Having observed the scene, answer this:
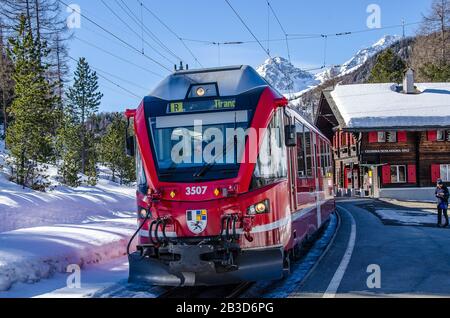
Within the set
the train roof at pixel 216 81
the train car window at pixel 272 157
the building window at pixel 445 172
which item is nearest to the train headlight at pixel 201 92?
the train roof at pixel 216 81

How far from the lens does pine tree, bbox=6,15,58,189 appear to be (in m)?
22.7

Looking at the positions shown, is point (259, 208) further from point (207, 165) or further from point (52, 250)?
point (52, 250)

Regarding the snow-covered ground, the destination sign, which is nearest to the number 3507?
the destination sign

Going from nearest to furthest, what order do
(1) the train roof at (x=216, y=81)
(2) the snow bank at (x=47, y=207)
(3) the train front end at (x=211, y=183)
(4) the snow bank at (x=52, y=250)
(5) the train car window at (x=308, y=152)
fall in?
1. (3) the train front end at (x=211, y=183)
2. (1) the train roof at (x=216, y=81)
3. (4) the snow bank at (x=52, y=250)
4. (5) the train car window at (x=308, y=152)
5. (2) the snow bank at (x=47, y=207)

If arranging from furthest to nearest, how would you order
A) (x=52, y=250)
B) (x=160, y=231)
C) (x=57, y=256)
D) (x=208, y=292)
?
(x=52, y=250), (x=57, y=256), (x=208, y=292), (x=160, y=231)

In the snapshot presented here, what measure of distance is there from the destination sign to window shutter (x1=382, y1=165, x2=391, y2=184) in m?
35.5

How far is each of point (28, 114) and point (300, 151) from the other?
1677 cm

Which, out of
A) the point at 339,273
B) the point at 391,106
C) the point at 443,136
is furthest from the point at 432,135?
the point at 339,273

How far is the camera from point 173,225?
694 cm

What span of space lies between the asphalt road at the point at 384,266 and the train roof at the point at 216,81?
3.14 metres

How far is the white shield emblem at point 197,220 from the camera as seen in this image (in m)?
6.82

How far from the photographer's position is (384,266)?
29.9 ft

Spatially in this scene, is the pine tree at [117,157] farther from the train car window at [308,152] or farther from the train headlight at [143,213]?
the train headlight at [143,213]
